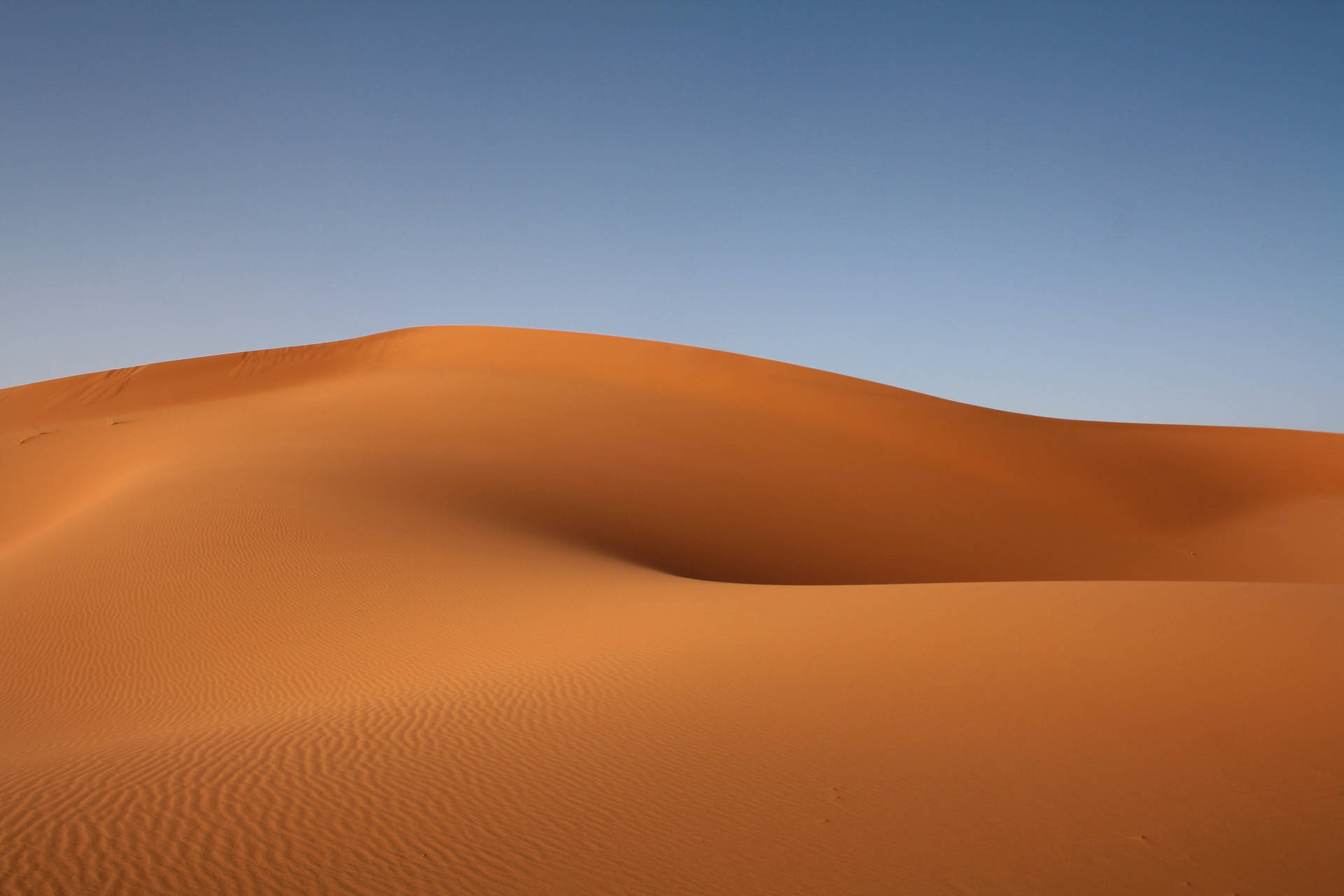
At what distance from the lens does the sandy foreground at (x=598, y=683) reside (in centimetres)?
442

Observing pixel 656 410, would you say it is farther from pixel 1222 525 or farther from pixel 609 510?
pixel 1222 525

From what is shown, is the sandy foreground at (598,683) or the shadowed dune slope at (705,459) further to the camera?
the shadowed dune slope at (705,459)

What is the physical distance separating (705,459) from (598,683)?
15887 millimetres

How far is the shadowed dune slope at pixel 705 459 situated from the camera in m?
18.1

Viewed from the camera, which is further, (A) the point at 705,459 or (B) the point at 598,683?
(A) the point at 705,459

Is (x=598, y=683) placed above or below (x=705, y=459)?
below

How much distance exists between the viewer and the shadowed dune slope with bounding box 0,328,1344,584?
59.4ft

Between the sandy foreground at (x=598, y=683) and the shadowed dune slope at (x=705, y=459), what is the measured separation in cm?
19

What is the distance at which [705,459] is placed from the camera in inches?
923

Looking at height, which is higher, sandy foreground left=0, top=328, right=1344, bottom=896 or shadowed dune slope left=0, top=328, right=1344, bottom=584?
shadowed dune slope left=0, top=328, right=1344, bottom=584

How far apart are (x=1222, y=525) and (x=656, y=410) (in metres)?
16.8

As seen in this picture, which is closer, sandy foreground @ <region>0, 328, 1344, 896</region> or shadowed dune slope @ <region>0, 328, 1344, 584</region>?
sandy foreground @ <region>0, 328, 1344, 896</region>

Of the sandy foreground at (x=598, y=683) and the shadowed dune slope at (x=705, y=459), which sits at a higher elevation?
the shadowed dune slope at (x=705, y=459)

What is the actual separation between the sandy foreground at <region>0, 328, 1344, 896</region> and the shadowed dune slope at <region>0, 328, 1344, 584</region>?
191 mm
